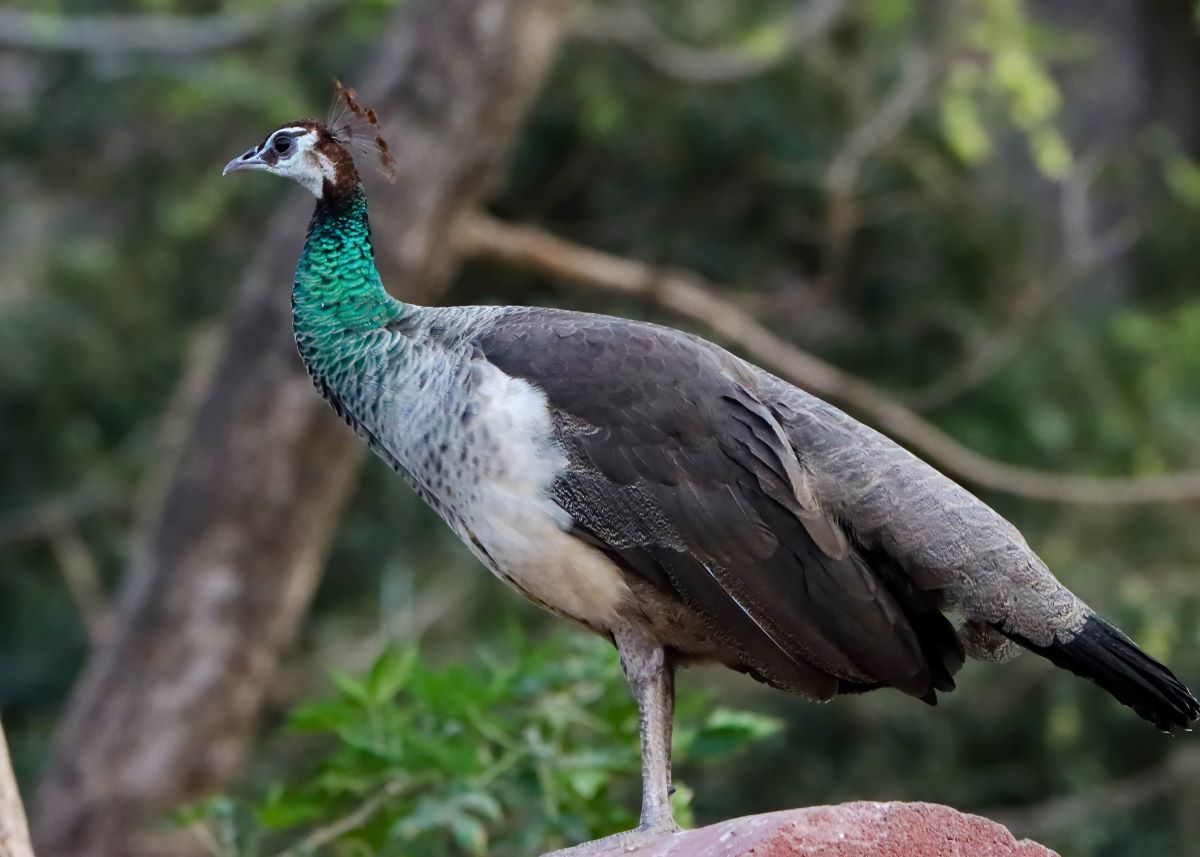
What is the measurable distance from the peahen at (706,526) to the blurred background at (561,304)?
3.31m

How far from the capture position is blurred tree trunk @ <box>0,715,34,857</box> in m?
3.46

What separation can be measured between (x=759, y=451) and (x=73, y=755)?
4633 millimetres

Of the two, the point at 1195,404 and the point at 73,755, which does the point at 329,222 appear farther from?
the point at 1195,404

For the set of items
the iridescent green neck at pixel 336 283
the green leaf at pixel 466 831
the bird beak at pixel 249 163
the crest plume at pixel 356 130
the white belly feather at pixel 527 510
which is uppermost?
the crest plume at pixel 356 130

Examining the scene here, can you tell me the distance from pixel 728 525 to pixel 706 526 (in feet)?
0.16

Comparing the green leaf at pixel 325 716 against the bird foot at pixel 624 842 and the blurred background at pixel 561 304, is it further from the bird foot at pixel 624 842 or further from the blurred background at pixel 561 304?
the blurred background at pixel 561 304

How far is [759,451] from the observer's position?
13.0 ft

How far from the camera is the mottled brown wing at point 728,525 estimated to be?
394cm

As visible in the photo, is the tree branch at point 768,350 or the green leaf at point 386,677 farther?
the tree branch at point 768,350

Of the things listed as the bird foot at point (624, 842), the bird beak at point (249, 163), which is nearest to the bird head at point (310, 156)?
the bird beak at point (249, 163)

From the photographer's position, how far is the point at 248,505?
25.0 ft

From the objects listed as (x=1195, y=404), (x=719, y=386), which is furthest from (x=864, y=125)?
(x=719, y=386)

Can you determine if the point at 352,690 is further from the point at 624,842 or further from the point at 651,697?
the point at 624,842

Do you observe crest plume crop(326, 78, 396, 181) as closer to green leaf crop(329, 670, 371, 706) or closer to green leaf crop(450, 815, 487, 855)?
green leaf crop(329, 670, 371, 706)
